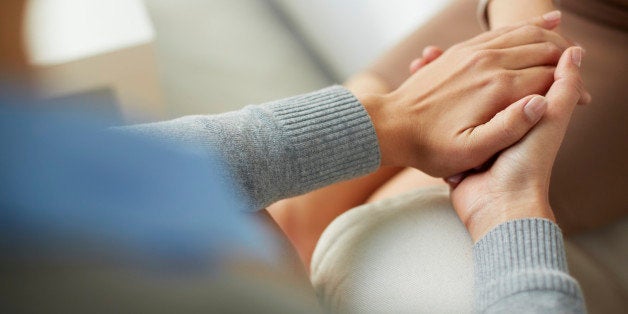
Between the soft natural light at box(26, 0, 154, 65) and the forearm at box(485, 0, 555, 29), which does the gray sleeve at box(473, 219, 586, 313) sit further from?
the soft natural light at box(26, 0, 154, 65)

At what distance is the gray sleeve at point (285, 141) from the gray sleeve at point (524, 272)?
15 centimetres

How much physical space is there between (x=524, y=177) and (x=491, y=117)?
0.08 meters

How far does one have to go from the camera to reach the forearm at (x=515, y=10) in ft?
2.48

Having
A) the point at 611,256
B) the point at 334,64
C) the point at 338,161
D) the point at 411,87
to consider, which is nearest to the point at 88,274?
the point at 338,161

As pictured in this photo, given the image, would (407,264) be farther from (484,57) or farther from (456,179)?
(484,57)

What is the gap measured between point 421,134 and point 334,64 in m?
0.48

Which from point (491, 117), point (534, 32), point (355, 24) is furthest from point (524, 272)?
point (355, 24)

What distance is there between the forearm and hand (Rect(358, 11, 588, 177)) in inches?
2.1

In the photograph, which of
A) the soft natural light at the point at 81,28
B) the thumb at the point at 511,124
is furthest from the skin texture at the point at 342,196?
Result: the soft natural light at the point at 81,28

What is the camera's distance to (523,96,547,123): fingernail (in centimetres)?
59

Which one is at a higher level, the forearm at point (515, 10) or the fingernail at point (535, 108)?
the forearm at point (515, 10)

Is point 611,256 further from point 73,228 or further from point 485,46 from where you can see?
point 73,228

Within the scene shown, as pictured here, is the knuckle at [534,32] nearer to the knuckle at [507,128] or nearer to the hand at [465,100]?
the hand at [465,100]

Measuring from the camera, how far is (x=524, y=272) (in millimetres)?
505
